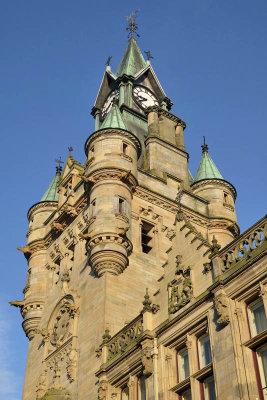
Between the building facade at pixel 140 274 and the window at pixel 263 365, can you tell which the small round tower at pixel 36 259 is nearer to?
the building facade at pixel 140 274

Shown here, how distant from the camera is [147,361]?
20.8 meters

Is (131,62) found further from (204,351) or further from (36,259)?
(204,351)

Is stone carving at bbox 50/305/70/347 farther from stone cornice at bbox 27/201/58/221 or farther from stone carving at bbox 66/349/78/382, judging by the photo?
stone cornice at bbox 27/201/58/221

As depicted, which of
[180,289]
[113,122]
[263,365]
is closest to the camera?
[263,365]

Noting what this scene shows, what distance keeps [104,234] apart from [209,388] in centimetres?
1328

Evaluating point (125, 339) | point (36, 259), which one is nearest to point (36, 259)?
point (36, 259)

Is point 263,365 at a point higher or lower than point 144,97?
lower

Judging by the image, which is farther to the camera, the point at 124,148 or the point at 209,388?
the point at 124,148

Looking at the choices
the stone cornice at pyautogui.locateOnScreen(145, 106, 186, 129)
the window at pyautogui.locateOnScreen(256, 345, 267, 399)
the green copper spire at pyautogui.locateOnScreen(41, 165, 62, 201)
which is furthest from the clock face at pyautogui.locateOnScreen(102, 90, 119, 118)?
the window at pyautogui.locateOnScreen(256, 345, 267, 399)

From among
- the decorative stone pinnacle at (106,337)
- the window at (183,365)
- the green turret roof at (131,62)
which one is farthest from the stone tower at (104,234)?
the green turret roof at (131,62)

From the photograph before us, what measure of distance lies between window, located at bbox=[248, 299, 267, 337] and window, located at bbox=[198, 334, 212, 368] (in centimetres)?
208

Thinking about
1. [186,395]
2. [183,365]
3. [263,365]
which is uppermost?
[183,365]

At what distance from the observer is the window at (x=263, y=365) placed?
53.4 ft

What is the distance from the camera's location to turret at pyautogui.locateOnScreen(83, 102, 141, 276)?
3050 centimetres
